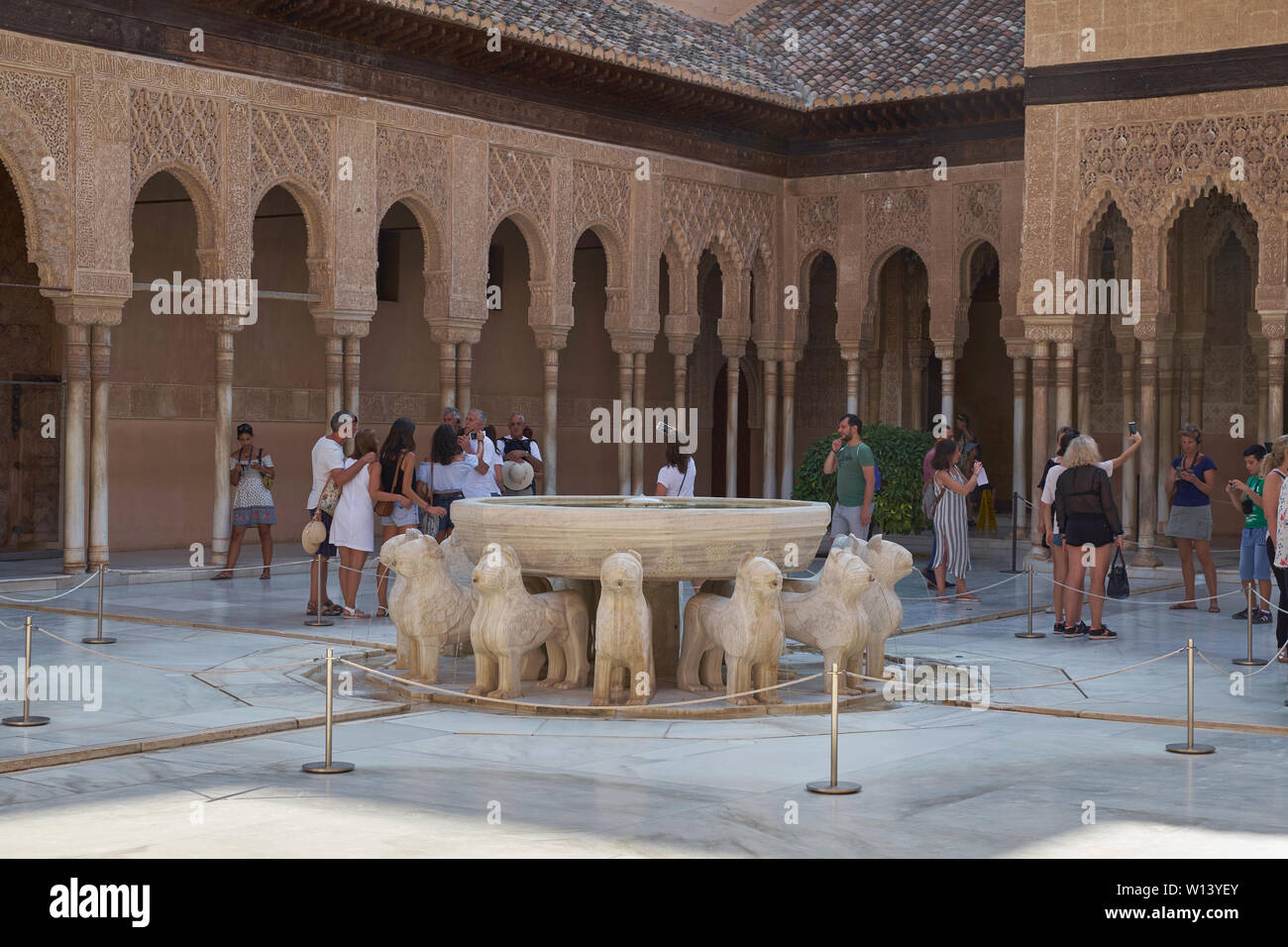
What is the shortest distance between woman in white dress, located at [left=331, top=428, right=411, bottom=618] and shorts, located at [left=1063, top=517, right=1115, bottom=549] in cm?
438

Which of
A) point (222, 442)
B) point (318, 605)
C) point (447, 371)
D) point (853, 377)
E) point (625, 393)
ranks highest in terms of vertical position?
point (853, 377)

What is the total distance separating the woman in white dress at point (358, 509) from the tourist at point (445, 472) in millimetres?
527

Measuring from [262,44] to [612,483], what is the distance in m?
10.3

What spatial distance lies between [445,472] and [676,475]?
3.05 m

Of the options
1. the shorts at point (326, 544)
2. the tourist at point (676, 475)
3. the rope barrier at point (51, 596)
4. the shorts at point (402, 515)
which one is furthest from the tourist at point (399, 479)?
the tourist at point (676, 475)

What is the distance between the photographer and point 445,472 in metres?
12.4

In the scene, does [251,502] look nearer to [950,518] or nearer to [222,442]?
[222,442]

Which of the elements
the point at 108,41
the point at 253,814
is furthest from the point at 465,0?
the point at 253,814

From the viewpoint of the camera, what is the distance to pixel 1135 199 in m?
16.4

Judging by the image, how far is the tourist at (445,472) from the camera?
11969mm

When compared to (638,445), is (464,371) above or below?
above

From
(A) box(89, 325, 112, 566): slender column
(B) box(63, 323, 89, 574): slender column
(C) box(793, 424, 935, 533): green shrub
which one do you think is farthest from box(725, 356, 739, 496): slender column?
(B) box(63, 323, 89, 574): slender column

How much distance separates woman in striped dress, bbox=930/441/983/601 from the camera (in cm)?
1259

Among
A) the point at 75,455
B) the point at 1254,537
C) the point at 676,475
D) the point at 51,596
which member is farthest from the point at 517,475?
the point at 1254,537
